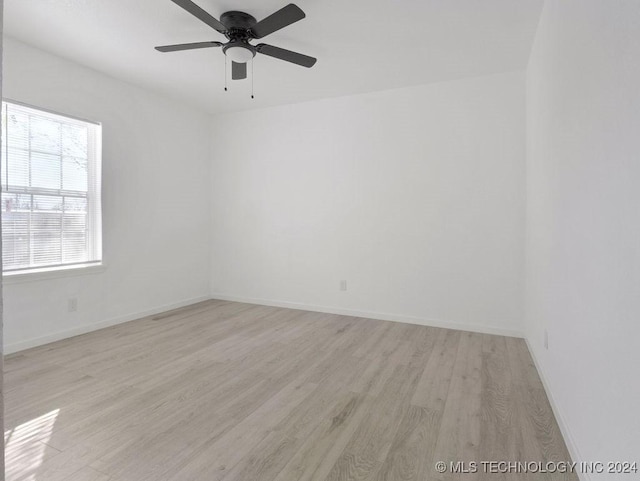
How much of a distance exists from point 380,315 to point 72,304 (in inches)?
129

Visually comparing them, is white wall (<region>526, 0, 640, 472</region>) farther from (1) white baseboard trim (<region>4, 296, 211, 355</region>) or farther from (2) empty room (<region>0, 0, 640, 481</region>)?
(1) white baseboard trim (<region>4, 296, 211, 355</region>)

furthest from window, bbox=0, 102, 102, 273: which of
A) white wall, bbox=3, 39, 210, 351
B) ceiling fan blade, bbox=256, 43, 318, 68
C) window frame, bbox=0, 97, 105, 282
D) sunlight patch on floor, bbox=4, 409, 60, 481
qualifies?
ceiling fan blade, bbox=256, 43, 318, 68

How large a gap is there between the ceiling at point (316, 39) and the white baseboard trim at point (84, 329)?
2.64 metres

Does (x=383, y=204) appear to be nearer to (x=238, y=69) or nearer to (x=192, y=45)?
(x=238, y=69)

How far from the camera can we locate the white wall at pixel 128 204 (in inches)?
129

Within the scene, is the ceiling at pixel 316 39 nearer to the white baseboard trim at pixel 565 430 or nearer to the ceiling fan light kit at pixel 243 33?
the ceiling fan light kit at pixel 243 33

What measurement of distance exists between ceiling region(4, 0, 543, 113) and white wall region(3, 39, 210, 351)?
0.92 feet

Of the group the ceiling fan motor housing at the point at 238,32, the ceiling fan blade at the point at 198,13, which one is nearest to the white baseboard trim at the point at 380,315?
the ceiling fan motor housing at the point at 238,32

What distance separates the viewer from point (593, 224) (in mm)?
1542

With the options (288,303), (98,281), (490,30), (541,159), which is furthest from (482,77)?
(98,281)

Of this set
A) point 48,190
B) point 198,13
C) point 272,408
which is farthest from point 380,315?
point 48,190

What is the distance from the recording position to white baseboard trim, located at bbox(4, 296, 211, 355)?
321 cm

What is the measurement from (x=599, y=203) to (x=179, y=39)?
3.26 meters

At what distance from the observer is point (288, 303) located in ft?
15.9
